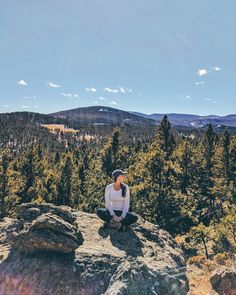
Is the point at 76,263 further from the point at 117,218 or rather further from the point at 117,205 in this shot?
the point at 117,205

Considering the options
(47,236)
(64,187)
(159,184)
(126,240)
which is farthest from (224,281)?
(64,187)

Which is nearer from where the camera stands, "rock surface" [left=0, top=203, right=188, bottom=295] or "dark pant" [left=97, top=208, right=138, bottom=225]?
"rock surface" [left=0, top=203, right=188, bottom=295]

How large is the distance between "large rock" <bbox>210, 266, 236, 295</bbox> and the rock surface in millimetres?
927

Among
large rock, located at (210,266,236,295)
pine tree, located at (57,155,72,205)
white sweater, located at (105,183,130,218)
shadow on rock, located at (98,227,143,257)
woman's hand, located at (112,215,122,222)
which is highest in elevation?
white sweater, located at (105,183,130,218)

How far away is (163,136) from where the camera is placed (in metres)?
40.0

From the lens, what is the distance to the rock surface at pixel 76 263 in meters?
8.12

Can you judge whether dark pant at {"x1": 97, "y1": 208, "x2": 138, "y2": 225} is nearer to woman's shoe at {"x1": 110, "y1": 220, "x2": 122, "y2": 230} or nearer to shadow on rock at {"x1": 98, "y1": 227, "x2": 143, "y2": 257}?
woman's shoe at {"x1": 110, "y1": 220, "x2": 122, "y2": 230}

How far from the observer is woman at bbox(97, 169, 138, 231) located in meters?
11.2

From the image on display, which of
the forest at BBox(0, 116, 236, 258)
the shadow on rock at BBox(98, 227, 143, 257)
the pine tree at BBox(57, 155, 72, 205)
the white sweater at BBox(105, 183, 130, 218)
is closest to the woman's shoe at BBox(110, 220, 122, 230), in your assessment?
the shadow on rock at BBox(98, 227, 143, 257)

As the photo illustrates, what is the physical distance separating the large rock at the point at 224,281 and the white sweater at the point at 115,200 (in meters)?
3.40

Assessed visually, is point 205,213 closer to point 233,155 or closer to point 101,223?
point 233,155

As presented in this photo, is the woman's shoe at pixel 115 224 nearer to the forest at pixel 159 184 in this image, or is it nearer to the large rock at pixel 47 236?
the large rock at pixel 47 236

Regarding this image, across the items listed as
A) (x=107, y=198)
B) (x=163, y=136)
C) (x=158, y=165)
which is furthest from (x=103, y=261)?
(x=163, y=136)

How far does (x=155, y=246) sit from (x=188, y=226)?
1959 cm
